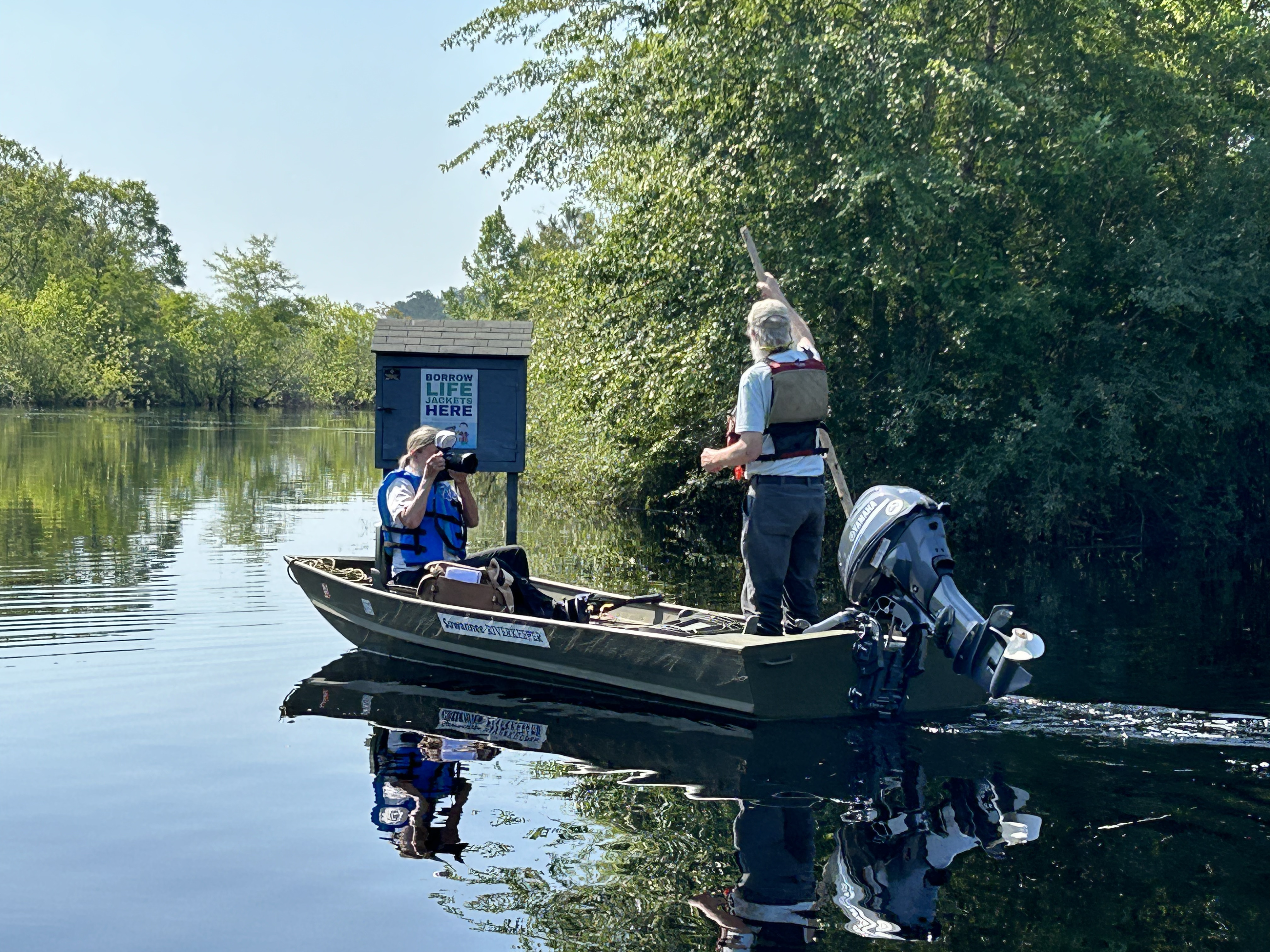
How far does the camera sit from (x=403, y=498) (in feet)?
29.2

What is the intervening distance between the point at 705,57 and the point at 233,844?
1180 cm

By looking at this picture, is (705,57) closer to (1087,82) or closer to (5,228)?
(1087,82)

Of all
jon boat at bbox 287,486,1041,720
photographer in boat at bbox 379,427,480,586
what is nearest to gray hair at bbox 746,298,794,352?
jon boat at bbox 287,486,1041,720

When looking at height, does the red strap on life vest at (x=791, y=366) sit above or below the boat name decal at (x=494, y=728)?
above

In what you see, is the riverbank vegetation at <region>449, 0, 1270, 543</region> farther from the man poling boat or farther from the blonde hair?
the blonde hair

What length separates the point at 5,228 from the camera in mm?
75938

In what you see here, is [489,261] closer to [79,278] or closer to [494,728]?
[79,278]

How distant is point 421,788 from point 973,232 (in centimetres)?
1141

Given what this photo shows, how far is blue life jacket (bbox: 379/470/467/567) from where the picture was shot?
905 cm

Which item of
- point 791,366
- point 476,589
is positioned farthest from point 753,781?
point 476,589

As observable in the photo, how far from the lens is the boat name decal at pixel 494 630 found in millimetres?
8289

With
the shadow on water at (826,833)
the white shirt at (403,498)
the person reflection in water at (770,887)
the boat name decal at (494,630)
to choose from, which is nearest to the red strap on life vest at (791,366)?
the shadow on water at (826,833)

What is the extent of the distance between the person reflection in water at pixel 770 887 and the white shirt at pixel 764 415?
7.07ft

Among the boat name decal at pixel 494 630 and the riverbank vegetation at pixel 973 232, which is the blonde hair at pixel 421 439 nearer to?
the boat name decal at pixel 494 630
